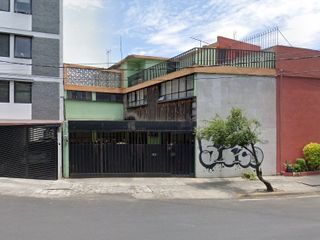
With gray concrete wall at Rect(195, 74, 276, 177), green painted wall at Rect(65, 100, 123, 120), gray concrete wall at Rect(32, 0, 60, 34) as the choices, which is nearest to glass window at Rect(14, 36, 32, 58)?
gray concrete wall at Rect(32, 0, 60, 34)

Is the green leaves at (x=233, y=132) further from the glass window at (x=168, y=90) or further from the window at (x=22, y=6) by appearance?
the window at (x=22, y=6)

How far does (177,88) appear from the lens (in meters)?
21.4

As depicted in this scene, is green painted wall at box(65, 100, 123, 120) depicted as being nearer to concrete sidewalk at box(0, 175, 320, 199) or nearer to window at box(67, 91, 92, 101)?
window at box(67, 91, 92, 101)

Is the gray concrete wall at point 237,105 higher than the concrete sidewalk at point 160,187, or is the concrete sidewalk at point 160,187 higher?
the gray concrete wall at point 237,105

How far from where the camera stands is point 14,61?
22.2 metres

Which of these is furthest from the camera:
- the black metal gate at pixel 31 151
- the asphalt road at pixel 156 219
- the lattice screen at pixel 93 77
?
the lattice screen at pixel 93 77

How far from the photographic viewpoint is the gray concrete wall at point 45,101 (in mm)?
22922

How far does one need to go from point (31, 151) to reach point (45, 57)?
6753 millimetres

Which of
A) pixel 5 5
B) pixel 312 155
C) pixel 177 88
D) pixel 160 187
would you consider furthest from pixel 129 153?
pixel 5 5

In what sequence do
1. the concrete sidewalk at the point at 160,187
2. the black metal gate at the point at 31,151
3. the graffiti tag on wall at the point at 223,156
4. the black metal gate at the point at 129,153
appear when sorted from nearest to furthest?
1. the concrete sidewalk at the point at 160,187
2. the black metal gate at the point at 31,151
3. the black metal gate at the point at 129,153
4. the graffiti tag on wall at the point at 223,156

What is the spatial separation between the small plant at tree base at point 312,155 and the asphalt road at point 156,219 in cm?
642

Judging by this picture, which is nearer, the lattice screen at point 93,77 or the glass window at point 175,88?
the glass window at point 175,88

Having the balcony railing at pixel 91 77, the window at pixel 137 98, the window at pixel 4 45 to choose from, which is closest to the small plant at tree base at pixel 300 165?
the window at pixel 137 98

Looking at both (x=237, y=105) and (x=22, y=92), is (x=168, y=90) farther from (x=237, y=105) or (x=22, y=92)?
(x=22, y=92)
